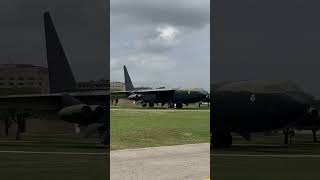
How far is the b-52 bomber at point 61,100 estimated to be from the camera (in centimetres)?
547

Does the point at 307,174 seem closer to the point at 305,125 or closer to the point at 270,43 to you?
the point at 305,125

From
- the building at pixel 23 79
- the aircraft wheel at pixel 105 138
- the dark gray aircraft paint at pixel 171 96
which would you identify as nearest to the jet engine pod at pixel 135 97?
the dark gray aircraft paint at pixel 171 96

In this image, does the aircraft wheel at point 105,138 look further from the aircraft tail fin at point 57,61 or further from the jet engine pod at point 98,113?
the aircraft tail fin at point 57,61

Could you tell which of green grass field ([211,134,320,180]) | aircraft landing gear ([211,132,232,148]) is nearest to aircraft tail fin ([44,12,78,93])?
aircraft landing gear ([211,132,232,148])

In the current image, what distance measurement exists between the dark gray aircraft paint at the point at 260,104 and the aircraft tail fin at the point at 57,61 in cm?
172

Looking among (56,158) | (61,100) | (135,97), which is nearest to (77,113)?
(61,100)

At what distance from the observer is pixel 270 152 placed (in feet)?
17.7

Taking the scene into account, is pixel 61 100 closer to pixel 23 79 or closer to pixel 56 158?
pixel 23 79

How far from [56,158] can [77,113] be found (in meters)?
0.60

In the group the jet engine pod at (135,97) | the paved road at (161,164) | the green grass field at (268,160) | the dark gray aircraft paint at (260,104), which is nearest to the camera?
the dark gray aircraft paint at (260,104)

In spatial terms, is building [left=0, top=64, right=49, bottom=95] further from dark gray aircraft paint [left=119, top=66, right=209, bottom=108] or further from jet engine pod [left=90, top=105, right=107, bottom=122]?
dark gray aircraft paint [left=119, top=66, right=209, bottom=108]

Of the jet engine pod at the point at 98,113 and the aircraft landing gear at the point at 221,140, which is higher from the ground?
the jet engine pod at the point at 98,113

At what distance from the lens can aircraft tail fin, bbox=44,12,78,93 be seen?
5.46 m

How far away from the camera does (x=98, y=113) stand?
552 cm
